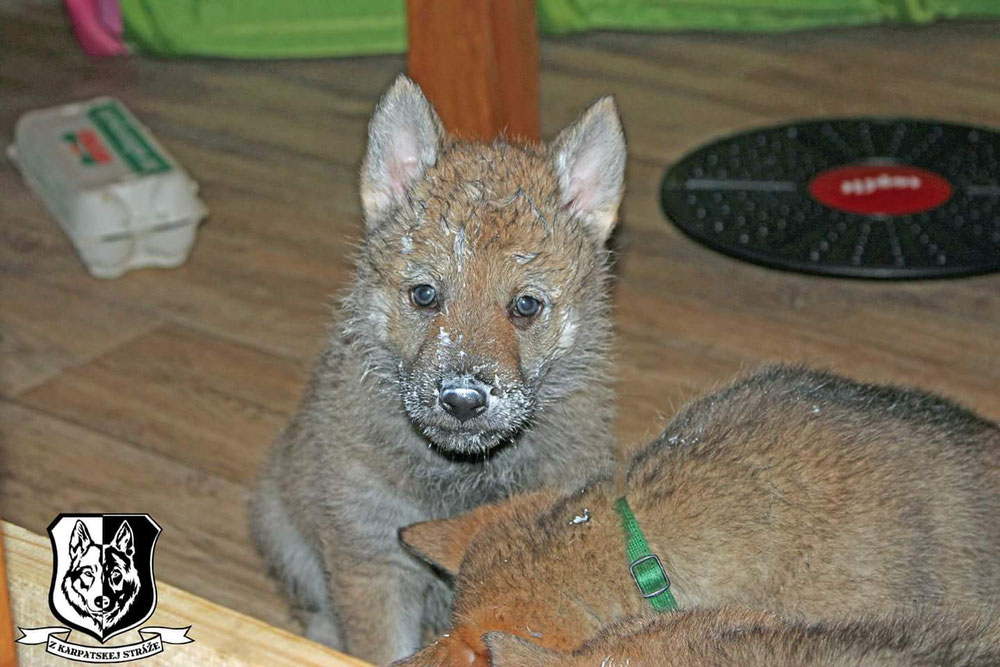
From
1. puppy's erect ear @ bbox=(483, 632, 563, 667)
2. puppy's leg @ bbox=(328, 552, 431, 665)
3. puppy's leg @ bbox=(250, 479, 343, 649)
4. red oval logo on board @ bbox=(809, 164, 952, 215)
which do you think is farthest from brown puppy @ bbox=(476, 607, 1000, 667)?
red oval logo on board @ bbox=(809, 164, 952, 215)

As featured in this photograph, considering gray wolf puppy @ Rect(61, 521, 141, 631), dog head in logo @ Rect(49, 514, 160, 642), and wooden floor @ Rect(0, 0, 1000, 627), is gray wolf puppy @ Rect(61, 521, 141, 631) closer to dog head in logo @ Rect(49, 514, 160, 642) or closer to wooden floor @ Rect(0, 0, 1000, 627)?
dog head in logo @ Rect(49, 514, 160, 642)

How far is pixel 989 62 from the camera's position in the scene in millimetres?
5070

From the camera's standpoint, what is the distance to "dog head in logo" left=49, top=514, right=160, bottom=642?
1605mm

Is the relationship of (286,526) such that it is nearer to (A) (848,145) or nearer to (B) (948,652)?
(B) (948,652)

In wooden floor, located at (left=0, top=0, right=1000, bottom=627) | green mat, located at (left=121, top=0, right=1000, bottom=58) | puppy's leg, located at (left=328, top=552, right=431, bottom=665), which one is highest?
puppy's leg, located at (left=328, top=552, right=431, bottom=665)

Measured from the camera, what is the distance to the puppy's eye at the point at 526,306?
223 cm

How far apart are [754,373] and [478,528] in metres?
0.71

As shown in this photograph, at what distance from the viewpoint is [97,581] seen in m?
1.64

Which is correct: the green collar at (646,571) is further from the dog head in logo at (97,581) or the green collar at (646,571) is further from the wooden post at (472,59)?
the wooden post at (472,59)

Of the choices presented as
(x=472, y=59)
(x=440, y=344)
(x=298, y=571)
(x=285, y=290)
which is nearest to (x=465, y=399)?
(x=440, y=344)

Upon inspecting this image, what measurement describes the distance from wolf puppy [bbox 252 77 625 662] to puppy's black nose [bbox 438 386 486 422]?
0.03m

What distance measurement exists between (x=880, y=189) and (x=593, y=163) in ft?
6.36

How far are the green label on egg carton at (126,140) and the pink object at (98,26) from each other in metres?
1.13

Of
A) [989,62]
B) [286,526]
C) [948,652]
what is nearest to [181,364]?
[286,526]
